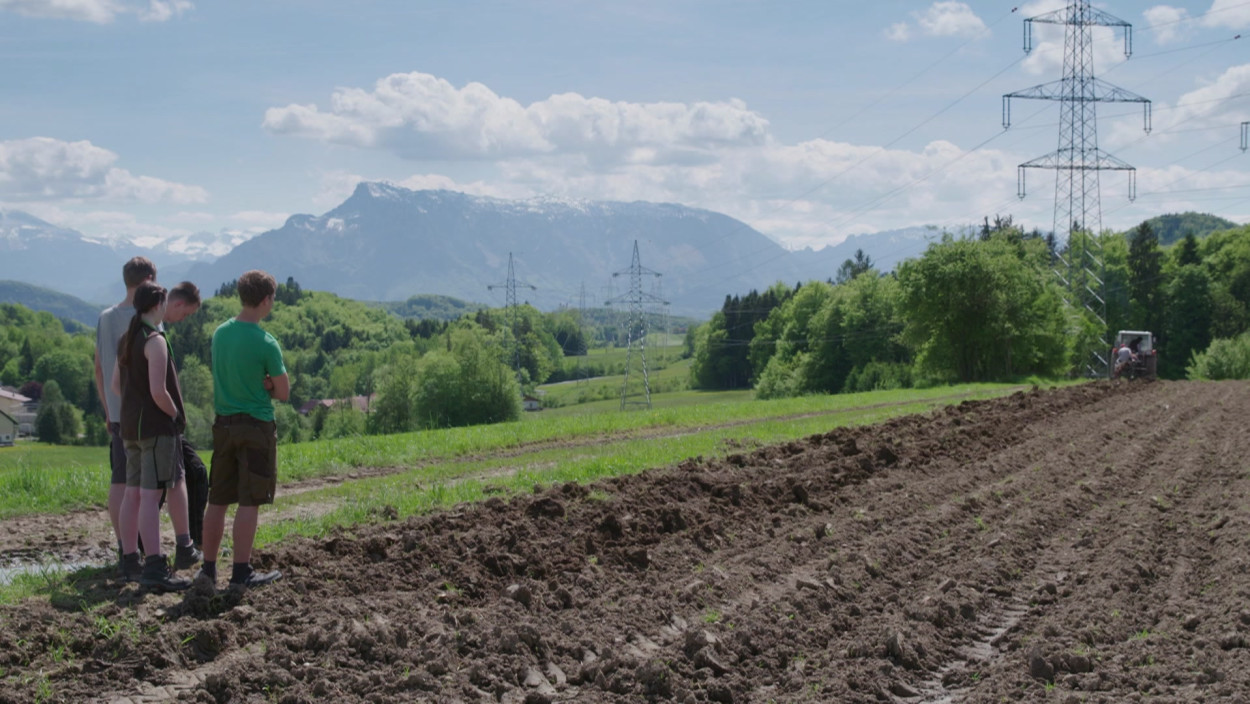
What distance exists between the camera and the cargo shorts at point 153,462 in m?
6.82

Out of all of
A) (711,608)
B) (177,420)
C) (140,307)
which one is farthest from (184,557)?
(711,608)

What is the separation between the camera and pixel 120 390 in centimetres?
700

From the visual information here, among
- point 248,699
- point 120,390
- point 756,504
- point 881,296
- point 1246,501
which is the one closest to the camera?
point 248,699

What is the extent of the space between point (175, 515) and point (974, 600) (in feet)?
21.1

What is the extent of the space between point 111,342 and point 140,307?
0.64 metres

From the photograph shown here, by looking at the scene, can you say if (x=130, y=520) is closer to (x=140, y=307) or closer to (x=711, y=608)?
(x=140, y=307)

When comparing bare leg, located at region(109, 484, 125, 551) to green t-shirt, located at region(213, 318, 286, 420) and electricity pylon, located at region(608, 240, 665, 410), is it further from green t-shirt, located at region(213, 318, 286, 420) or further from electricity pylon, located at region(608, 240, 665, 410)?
electricity pylon, located at region(608, 240, 665, 410)

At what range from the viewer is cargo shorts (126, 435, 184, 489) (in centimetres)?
682

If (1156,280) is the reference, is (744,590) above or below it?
below

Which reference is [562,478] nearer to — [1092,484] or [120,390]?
[120,390]

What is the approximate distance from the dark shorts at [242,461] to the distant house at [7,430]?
109 meters

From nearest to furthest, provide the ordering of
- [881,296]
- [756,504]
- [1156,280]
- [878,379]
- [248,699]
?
1. [248,699]
2. [756,504]
3. [878,379]
4. [881,296]
5. [1156,280]

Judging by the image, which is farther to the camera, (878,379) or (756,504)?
(878,379)

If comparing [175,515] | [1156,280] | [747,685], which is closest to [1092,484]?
[747,685]
